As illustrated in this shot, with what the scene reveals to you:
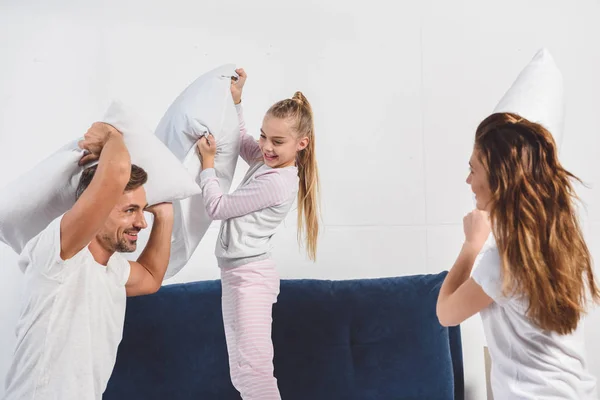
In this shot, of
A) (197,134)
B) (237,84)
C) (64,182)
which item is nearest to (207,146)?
(197,134)

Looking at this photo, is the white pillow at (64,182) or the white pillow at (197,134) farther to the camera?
the white pillow at (197,134)

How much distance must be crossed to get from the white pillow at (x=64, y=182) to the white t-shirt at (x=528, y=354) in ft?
3.12

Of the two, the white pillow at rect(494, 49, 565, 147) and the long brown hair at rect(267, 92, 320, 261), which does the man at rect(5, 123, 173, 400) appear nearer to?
the long brown hair at rect(267, 92, 320, 261)

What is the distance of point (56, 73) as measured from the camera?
3.11 m

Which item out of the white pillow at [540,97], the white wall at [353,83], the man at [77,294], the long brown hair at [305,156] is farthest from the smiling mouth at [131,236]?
the white pillow at [540,97]

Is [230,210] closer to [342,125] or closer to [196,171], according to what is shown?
[196,171]

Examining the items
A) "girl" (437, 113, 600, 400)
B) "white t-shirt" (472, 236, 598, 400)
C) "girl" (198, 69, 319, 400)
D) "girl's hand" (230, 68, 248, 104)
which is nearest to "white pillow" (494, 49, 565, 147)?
"girl" (437, 113, 600, 400)

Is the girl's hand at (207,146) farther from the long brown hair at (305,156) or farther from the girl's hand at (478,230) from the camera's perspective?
the girl's hand at (478,230)

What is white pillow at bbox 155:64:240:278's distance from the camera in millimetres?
2271

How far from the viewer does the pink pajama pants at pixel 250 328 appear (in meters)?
2.25

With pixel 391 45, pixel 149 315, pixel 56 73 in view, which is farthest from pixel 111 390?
pixel 391 45

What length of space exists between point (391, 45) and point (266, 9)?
61 cm

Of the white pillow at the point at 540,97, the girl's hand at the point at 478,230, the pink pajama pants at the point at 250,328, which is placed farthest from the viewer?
the pink pajama pants at the point at 250,328

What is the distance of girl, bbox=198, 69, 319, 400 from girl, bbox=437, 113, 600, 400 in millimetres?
733
